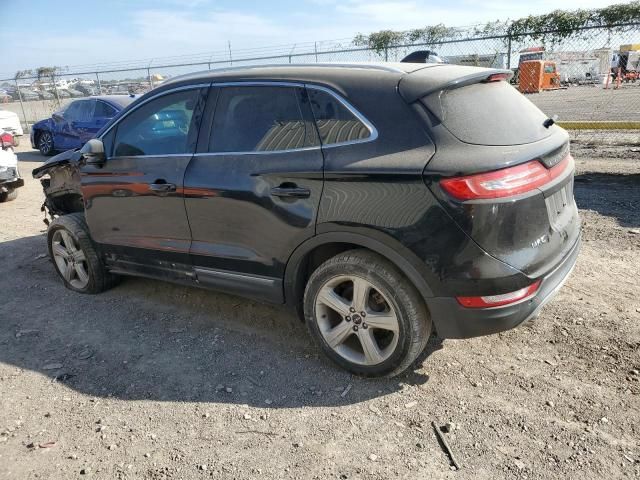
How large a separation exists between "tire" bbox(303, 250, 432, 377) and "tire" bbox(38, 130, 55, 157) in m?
13.2

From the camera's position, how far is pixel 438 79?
9.32 ft

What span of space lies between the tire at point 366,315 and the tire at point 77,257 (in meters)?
2.30

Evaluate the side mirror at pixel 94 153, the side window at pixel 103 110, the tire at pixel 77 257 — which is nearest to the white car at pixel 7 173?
the side window at pixel 103 110

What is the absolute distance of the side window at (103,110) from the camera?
11203 millimetres

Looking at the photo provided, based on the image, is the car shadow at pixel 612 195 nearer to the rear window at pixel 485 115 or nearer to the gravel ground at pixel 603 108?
the rear window at pixel 485 115

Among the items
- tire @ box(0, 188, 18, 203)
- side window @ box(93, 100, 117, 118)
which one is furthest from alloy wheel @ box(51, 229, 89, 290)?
side window @ box(93, 100, 117, 118)

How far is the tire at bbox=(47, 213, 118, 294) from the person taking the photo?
14.9 feet

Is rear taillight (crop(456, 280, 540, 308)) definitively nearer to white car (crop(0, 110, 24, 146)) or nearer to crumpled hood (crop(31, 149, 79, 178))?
crumpled hood (crop(31, 149, 79, 178))

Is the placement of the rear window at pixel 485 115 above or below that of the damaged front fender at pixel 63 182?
above

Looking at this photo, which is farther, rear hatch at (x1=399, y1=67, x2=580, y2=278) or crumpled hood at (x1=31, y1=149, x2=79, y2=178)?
crumpled hood at (x1=31, y1=149, x2=79, y2=178)

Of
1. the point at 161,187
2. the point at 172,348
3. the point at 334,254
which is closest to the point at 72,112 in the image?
the point at 161,187

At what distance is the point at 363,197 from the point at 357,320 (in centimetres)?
75

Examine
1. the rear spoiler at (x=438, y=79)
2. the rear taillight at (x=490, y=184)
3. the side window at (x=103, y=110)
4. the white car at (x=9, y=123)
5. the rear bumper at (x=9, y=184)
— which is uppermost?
the rear spoiler at (x=438, y=79)

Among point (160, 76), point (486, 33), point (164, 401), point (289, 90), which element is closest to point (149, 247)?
point (164, 401)
